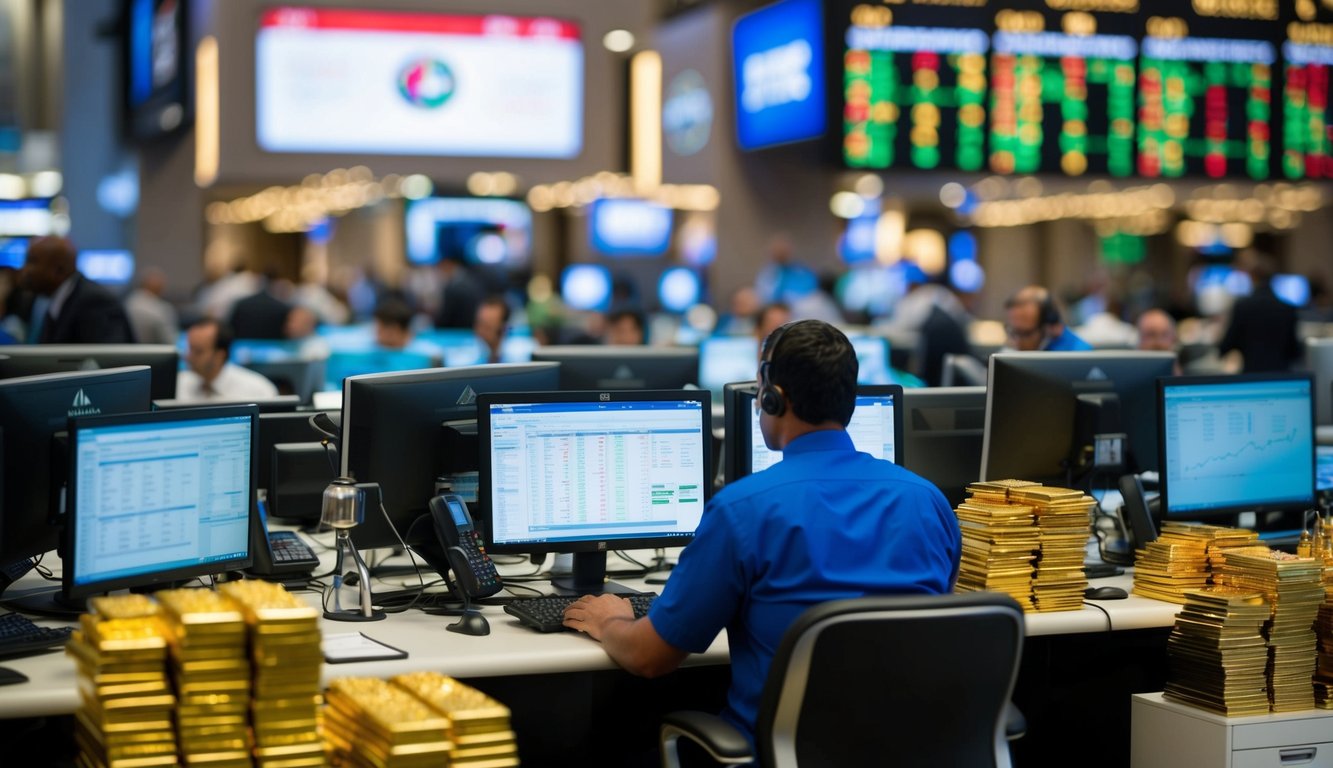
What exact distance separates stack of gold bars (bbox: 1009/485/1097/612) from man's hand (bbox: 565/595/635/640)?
3.07 ft

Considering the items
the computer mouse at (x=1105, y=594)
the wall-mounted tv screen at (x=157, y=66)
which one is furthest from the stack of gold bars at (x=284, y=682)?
the wall-mounted tv screen at (x=157, y=66)

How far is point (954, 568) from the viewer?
8.52 ft

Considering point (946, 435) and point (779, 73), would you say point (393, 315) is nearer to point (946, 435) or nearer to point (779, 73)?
point (779, 73)

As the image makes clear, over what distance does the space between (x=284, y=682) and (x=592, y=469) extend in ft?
3.38

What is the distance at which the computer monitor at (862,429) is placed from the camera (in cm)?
335

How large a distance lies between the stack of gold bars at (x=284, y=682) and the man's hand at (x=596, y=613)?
633mm

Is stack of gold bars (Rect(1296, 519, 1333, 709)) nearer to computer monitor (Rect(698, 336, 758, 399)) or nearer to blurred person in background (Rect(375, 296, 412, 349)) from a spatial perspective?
computer monitor (Rect(698, 336, 758, 399))

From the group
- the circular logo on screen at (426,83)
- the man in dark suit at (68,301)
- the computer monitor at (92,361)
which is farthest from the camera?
the circular logo on screen at (426,83)

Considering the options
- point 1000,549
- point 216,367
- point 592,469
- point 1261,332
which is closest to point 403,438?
point 592,469

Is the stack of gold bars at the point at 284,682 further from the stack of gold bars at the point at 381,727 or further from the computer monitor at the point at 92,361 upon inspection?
the computer monitor at the point at 92,361

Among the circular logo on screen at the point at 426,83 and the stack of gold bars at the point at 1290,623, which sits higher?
the circular logo on screen at the point at 426,83

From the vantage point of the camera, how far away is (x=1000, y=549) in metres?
3.08

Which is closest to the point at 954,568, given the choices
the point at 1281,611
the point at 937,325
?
the point at 1281,611

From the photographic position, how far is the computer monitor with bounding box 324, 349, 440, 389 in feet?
21.3
